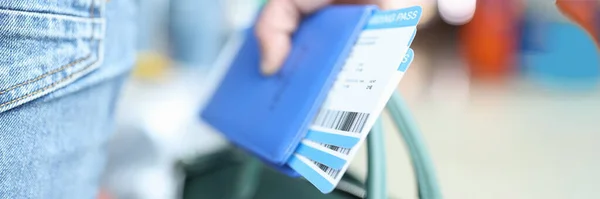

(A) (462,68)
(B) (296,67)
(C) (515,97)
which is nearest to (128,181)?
(B) (296,67)

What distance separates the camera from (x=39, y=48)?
0.30 m

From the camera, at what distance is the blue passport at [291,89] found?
371 mm

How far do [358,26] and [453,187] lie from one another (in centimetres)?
14

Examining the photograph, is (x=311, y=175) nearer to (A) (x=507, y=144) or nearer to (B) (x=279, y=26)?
(B) (x=279, y=26)

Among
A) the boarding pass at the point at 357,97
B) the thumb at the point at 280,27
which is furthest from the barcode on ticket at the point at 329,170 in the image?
the thumb at the point at 280,27

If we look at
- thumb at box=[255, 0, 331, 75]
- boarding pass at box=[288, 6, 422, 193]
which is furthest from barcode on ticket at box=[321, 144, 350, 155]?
thumb at box=[255, 0, 331, 75]

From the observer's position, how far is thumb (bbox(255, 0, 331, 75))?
0.44 meters

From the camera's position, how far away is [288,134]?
369mm

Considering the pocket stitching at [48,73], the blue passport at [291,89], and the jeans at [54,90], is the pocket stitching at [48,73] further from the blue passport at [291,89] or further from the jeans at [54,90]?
the blue passport at [291,89]

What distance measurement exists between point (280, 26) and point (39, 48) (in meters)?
0.19

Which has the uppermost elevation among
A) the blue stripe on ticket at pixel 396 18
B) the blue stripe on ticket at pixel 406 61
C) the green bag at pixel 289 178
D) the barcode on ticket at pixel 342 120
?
the blue stripe on ticket at pixel 396 18

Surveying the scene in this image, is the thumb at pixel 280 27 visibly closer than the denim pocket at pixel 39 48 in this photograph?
No

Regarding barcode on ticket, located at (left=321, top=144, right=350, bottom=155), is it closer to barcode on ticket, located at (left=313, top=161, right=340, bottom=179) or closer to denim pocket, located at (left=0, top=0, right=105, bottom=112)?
barcode on ticket, located at (left=313, top=161, right=340, bottom=179)

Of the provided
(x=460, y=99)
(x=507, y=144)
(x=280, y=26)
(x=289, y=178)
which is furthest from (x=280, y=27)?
(x=460, y=99)
